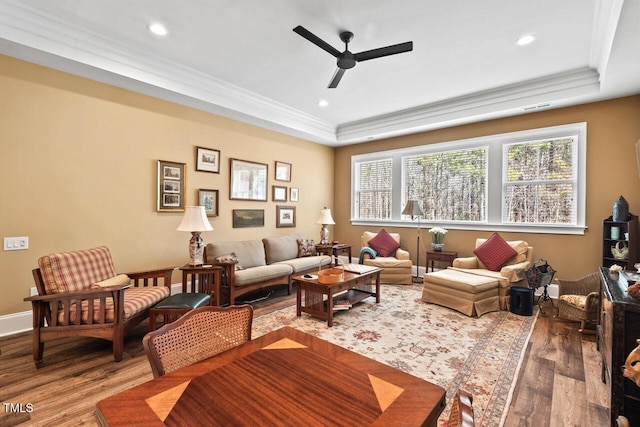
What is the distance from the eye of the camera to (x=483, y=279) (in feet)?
12.6

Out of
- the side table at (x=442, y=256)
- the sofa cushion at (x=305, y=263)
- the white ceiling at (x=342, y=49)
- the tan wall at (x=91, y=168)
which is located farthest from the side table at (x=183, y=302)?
the side table at (x=442, y=256)

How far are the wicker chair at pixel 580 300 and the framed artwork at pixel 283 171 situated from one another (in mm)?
4560

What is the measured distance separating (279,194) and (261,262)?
5.16ft

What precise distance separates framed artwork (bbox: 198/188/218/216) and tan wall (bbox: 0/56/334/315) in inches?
3.7

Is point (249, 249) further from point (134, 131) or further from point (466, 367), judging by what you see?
point (466, 367)

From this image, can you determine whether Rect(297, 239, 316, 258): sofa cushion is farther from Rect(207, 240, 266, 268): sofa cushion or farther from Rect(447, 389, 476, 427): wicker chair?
Rect(447, 389, 476, 427): wicker chair

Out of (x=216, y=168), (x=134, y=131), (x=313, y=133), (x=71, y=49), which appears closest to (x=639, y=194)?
(x=313, y=133)

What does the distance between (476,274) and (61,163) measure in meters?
5.38

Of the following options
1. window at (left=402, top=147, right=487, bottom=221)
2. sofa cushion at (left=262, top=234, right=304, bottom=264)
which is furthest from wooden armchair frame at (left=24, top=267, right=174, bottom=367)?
window at (left=402, top=147, right=487, bottom=221)

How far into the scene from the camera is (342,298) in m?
4.03

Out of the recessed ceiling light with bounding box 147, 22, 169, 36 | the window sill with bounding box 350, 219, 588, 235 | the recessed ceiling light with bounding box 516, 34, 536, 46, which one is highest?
the recessed ceiling light with bounding box 516, 34, 536, 46

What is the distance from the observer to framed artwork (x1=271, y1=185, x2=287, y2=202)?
5748mm

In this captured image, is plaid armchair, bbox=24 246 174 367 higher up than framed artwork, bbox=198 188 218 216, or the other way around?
framed artwork, bbox=198 188 218 216

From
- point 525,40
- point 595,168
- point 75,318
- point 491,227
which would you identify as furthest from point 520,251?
point 75,318
